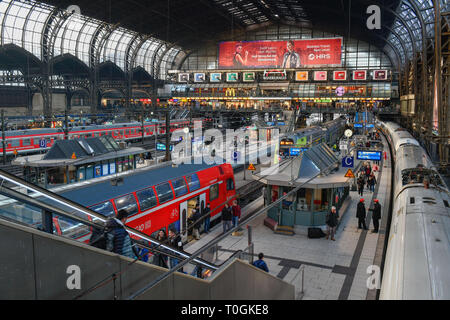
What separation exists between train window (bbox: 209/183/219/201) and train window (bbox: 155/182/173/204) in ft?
11.3

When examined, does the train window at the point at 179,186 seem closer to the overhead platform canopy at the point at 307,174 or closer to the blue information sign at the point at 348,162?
the overhead platform canopy at the point at 307,174

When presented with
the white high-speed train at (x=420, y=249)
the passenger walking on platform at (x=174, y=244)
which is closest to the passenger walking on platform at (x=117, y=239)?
the passenger walking on platform at (x=174, y=244)

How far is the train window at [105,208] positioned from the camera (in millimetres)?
10492

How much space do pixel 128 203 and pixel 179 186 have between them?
3.13m

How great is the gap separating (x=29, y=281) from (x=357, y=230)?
47.4ft

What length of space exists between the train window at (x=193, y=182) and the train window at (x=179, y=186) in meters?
0.44

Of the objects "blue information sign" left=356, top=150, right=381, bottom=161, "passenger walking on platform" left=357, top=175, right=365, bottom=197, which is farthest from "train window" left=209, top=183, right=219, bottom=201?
"passenger walking on platform" left=357, top=175, right=365, bottom=197

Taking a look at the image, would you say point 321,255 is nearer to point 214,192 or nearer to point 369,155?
point 214,192

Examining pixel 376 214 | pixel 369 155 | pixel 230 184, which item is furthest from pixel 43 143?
pixel 376 214

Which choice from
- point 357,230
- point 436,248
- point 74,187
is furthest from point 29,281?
point 357,230

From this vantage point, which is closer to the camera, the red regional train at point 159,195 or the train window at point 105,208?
the train window at point 105,208

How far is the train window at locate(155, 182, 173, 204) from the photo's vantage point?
522 inches

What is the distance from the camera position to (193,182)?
51.2 feet

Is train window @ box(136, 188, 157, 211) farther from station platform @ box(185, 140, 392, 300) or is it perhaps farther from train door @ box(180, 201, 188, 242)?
station platform @ box(185, 140, 392, 300)
